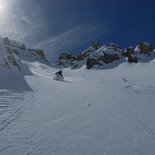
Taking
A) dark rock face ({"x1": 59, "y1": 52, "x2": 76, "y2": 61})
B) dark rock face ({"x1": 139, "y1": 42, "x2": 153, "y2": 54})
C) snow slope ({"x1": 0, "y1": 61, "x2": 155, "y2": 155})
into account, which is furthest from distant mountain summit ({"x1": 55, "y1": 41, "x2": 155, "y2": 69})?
snow slope ({"x1": 0, "y1": 61, "x2": 155, "y2": 155})

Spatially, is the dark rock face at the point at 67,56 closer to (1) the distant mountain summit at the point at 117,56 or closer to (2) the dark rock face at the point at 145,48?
(1) the distant mountain summit at the point at 117,56

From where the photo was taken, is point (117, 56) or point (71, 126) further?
point (117, 56)

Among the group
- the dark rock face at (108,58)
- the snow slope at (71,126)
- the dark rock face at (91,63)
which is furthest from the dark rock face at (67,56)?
the snow slope at (71,126)

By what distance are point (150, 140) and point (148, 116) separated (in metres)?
4.80

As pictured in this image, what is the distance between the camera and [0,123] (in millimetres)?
12180

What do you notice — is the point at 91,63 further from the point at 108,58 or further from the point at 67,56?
the point at 67,56

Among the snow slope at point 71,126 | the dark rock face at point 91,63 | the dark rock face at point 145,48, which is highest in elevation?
the dark rock face at point 145,48

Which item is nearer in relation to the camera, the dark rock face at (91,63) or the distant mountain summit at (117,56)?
the distant mountain summit at (117,56)

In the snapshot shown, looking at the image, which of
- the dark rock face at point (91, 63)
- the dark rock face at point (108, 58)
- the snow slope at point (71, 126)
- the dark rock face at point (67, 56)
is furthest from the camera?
the dark rock face at point (67, 56)

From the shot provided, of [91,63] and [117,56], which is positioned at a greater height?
[117,56]

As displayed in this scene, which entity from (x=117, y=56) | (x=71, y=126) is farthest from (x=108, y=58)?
(x=71, y=126)

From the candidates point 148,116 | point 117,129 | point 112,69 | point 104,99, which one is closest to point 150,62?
point 112,69

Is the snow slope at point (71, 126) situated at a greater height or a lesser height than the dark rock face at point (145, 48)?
lesser

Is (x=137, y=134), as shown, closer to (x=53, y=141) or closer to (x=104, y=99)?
(x=53, y=141)
